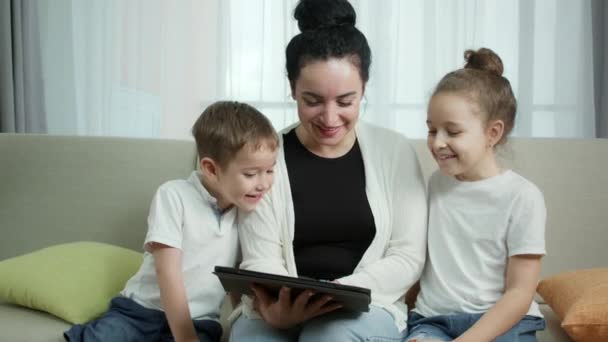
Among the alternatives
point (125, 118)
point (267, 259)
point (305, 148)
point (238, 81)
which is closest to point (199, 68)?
point (238, 81)

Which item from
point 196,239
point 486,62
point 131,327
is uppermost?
point 486,62

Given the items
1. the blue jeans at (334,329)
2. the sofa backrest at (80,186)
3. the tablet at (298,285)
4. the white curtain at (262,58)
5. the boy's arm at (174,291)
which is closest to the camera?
the tablet at (298,285)

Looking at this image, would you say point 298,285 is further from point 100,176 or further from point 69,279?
point 100,176

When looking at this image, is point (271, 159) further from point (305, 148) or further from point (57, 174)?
point (57, 174)

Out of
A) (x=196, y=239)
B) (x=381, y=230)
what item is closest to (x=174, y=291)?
(x=196, y=239)

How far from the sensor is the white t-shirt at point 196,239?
152 centimetres

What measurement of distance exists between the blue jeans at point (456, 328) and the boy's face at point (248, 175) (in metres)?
0.46

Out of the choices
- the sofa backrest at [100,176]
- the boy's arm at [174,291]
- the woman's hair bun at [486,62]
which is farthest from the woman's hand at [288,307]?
the sofa backrest at [100,176]

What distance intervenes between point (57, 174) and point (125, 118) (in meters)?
1.00

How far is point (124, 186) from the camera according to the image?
6.59ft

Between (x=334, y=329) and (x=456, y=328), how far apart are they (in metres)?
0.28

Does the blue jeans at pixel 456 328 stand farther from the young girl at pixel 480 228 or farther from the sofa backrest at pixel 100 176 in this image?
the sofa backrest at pixel 100 176

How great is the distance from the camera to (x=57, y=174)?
204 centimetres

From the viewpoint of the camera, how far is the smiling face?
1.45 meters
